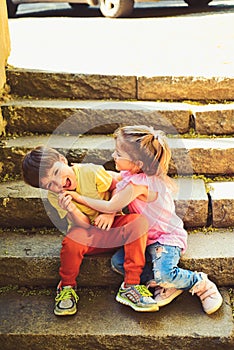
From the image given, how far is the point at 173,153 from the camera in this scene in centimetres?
271

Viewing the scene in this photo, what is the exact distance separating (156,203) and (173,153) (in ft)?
1.72

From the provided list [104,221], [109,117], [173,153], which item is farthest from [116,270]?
[109,117]

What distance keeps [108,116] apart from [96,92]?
0.26 metres

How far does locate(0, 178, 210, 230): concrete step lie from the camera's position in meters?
2.54

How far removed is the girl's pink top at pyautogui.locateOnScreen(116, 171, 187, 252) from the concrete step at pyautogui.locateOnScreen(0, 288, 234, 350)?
0.99ft

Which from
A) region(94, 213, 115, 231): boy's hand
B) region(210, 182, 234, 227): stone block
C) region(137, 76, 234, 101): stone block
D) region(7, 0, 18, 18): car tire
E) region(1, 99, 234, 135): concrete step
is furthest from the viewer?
region(7, 0, 18, 18): car tire

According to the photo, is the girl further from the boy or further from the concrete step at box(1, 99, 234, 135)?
the concrete step at box(1, 99, 234, 135)

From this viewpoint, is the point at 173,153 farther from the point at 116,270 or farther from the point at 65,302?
the point at 65,302

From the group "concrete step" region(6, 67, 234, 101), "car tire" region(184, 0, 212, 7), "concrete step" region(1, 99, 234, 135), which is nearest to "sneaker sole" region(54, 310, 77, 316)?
"concrete step" region(1, 99, 234, 135)

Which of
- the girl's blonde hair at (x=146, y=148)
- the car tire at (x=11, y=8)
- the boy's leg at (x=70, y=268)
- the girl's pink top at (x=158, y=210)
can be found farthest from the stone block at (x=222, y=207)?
the car tire at (x=11, y=8)

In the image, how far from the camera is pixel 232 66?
3330 mm

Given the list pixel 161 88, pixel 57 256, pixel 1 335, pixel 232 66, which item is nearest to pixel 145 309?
pixel 57 256

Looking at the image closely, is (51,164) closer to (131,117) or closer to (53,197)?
(53,197)

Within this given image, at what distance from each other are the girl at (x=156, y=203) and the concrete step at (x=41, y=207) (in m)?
0.26
